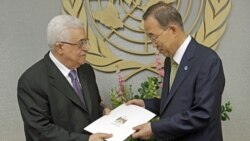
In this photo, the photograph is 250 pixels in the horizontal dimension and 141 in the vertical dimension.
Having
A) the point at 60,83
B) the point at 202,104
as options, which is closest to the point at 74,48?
the point at 60,83

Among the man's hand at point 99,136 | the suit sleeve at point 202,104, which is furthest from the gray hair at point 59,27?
the suit sleeve at point 202,104

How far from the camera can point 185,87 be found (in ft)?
5.28

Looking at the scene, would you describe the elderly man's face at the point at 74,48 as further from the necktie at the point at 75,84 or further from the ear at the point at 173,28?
the ear at the point at 173,28

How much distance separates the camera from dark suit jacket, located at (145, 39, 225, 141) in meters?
1.55

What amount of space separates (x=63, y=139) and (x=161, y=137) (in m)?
0.48

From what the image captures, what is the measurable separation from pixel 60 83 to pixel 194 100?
0.68 m

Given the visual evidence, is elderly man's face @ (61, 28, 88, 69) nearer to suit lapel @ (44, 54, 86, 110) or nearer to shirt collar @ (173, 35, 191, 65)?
suit lapel @ (44, 54, 86, 110)

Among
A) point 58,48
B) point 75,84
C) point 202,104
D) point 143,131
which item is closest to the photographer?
point 202,104

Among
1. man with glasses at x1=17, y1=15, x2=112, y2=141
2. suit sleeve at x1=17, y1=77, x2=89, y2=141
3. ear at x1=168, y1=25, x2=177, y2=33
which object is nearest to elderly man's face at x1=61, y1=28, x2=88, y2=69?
man with glasses at x1=17, y1=15, x2=112, y2=141

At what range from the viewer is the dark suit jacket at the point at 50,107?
5.62ft

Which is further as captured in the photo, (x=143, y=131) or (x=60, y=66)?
(x=60, y=66)

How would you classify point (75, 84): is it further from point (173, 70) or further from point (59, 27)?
point (173, 70)

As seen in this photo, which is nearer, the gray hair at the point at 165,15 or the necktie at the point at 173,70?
the gray hair at the point at 165,15

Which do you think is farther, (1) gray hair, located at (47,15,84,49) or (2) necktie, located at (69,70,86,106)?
(2) necktie, located at (69,70,86,106)
